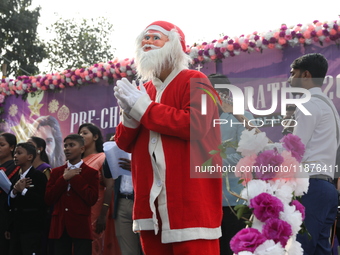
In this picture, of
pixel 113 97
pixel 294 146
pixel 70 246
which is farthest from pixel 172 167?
pixel 113 97

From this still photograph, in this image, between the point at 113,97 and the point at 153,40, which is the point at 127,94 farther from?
the point at 113,97

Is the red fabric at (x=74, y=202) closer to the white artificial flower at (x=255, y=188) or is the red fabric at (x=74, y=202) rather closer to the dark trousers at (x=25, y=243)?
the dark trousers at (x=25, y=243)

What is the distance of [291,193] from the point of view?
2.91 m

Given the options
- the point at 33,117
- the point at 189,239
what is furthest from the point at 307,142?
the point at 33,117

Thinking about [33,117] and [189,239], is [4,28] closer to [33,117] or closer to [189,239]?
[33,117]

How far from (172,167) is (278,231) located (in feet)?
2.17

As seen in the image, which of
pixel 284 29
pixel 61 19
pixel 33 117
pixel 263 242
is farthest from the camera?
pixel 61 19

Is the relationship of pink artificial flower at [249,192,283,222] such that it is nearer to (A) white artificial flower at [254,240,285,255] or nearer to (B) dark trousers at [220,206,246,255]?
(A) white artificial flower at [254,240,285,255]

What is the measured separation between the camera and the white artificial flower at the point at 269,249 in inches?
105

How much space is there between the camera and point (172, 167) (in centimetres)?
292

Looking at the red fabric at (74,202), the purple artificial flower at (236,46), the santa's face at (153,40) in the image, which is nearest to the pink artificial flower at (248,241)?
the santa's face at (153,40)

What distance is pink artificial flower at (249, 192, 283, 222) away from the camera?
2.77m

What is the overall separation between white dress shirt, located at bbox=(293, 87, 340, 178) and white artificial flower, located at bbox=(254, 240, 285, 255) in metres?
0.79

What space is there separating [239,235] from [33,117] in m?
6.32
